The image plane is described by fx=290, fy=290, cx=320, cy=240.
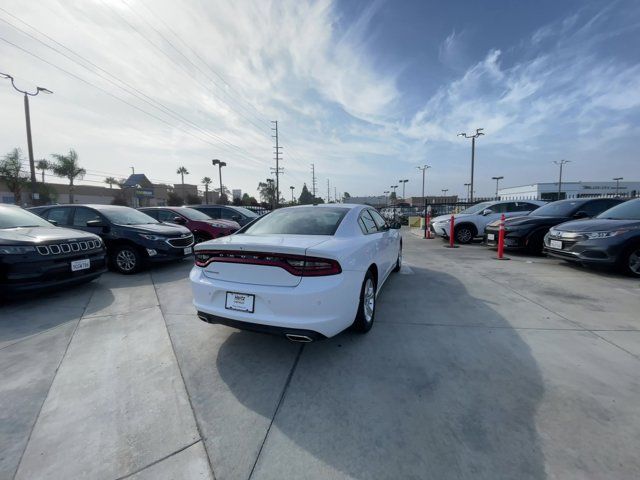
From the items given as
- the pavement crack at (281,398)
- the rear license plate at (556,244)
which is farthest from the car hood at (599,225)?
the pavement crack at (281,398)

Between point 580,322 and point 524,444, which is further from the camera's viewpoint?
point 580,322

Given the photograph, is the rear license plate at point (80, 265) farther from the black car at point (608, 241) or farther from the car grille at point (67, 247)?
the black car at point (608, 241)

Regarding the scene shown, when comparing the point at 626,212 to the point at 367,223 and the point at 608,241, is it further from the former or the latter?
the point at 367,223

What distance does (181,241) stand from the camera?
20.6 ft

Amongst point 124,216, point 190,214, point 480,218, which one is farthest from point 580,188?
point 124,216

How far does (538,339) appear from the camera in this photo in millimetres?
2936

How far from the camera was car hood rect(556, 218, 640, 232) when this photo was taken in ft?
16.6

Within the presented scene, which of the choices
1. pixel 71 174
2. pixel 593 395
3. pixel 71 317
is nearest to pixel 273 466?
pixel 593 395

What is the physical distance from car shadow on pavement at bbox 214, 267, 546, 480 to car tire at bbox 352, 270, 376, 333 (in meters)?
0.11

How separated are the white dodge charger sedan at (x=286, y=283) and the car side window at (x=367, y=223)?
0.62m

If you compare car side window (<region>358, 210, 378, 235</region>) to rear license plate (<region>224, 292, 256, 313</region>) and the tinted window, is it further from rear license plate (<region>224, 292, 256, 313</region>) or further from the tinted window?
rear license plate (<region>224, 292, 256, 313</region>)

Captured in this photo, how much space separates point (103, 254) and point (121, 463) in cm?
423

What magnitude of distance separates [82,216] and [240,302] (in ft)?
19.4

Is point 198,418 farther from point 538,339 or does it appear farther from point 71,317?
point 538,339
